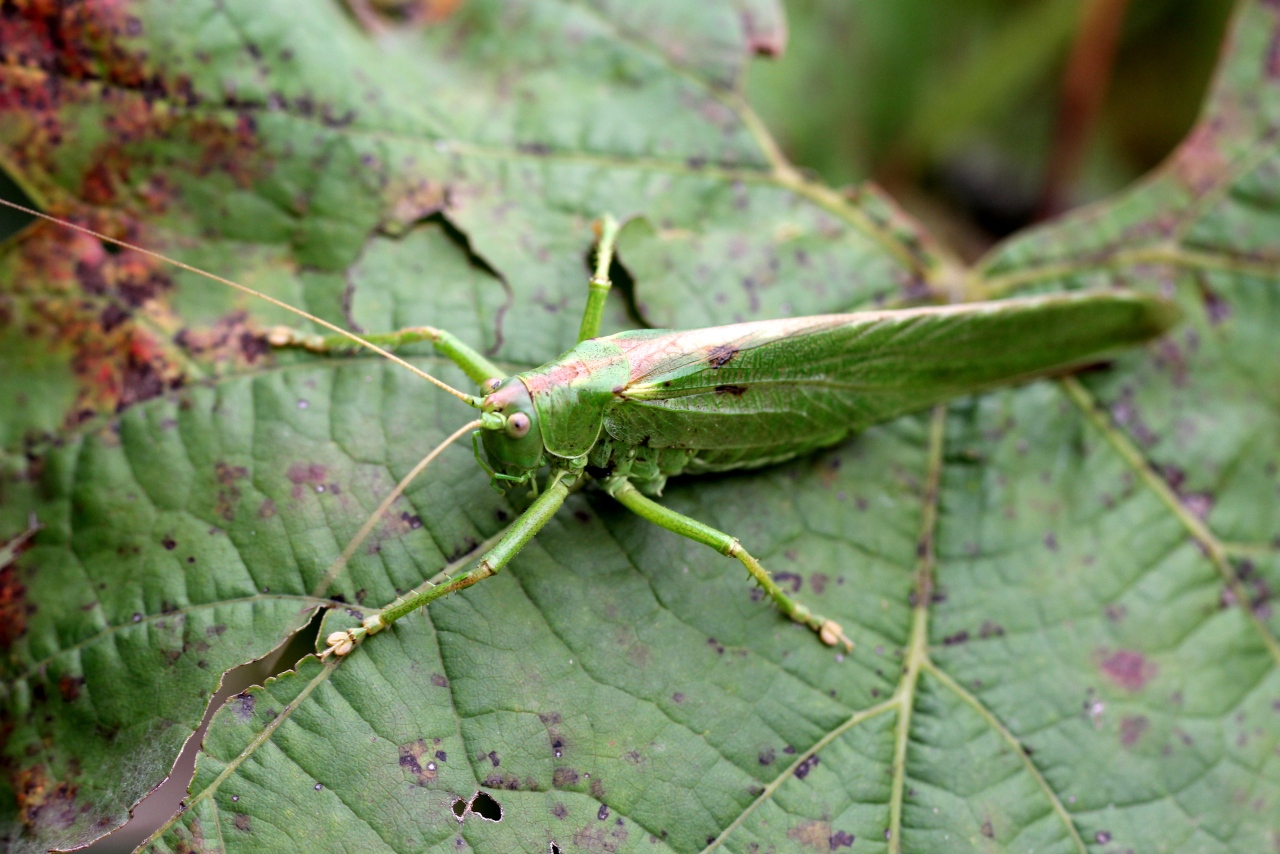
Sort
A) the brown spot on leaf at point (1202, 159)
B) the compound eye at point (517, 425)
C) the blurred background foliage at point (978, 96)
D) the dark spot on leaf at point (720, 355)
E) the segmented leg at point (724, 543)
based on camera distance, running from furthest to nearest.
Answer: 1. the blurred background foliage at point (978, 96)
2. the brown spot on leaf at point (1202, 159)
3. the dark spot on leaf at point (720, 355)
4. the segmented leg at point (724, 543)
5. the compound eye at point (517, 425)

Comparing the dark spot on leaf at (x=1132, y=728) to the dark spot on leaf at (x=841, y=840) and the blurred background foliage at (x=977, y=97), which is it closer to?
the dark spot on leaf at (x=841, y=840)

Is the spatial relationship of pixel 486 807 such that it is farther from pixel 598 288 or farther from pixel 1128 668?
pixel 1128 668

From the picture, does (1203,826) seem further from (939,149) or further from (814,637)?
(939,149)

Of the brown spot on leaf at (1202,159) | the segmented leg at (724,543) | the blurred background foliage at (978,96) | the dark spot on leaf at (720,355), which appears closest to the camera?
the segmented leg at (724,543)

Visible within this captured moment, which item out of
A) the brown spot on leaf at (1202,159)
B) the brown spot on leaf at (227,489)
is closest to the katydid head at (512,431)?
the brown spot on leaf at (227,489)

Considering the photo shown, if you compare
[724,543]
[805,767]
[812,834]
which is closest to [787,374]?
[724,543]

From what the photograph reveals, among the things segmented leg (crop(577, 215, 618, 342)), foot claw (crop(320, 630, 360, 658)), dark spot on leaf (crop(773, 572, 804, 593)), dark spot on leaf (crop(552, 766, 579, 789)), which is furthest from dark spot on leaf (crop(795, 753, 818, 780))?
segmented leg (crop(577, 215, 618, 342))

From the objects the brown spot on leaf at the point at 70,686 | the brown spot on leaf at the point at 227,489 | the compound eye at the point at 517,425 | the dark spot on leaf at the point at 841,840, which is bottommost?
the brown spot on leaf at the point at 70,686

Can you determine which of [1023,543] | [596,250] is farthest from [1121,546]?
[596,250]
